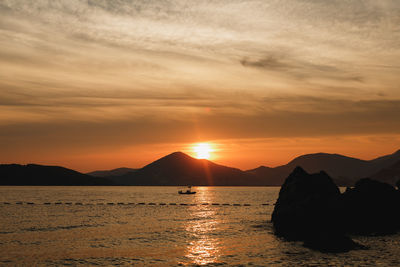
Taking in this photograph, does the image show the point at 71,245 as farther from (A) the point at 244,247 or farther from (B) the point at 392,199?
(B) the point at 392,199

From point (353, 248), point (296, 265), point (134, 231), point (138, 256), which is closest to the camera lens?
point (296, 265)

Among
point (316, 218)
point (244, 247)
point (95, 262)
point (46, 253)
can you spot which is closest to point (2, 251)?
point (46, 253)

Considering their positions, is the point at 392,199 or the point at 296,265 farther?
the point at 392,199

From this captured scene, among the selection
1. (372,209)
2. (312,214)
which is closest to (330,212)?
(312,214)

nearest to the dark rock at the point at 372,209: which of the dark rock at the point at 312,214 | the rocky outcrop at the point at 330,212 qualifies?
the rocky outcrop at the point at 330,212

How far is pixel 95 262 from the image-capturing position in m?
38.1

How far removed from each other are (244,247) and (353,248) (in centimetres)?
1301

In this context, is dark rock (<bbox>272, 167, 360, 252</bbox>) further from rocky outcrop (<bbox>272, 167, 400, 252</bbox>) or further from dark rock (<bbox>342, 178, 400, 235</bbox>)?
dark rock (<bbox>342, 178, 400, 235</bbox>)

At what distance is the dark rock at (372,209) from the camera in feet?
200

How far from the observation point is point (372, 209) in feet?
206

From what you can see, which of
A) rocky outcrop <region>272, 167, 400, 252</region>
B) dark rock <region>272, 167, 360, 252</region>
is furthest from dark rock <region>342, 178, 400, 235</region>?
dark rock <region>272, 167, 360, 252</region>

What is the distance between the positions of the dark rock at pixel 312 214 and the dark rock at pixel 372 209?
844cm

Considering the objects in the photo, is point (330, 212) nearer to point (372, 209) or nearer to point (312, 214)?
point (312, 214)

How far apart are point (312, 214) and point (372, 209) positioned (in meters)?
17.7
